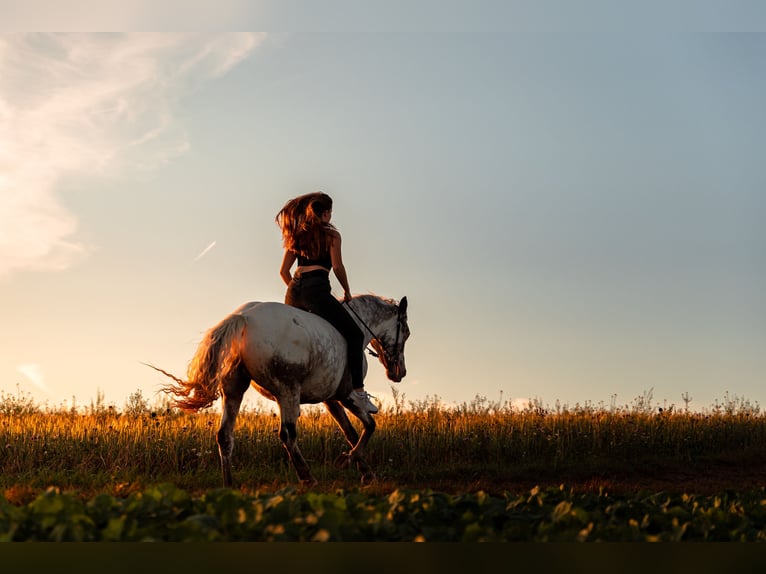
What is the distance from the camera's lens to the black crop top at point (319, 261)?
10727 millimetres

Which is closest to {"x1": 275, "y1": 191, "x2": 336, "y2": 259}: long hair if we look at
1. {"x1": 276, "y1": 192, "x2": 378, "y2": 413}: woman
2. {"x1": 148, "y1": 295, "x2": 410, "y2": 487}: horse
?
{"x1": 276, "y1": 192, "x2": 378, "y2": 413}: woman

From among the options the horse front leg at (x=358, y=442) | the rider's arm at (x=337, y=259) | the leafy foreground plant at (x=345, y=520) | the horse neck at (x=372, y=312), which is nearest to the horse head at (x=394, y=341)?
the horse neck at (x=372, y=312)

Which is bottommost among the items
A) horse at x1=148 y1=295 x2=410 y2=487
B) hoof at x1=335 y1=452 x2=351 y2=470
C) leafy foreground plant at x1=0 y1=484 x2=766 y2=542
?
leafy foreground plant at x1=0 y1=484 x2=766 y2=542

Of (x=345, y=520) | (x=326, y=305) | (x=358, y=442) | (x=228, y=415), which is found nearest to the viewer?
(x=345, y=520)

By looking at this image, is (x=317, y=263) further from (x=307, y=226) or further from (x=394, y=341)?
(x=394, y=341)

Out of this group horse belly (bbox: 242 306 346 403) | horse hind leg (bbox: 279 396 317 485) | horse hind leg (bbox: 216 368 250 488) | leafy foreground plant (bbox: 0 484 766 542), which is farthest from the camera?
horse hind leg (bbox: 279 396 317 485)

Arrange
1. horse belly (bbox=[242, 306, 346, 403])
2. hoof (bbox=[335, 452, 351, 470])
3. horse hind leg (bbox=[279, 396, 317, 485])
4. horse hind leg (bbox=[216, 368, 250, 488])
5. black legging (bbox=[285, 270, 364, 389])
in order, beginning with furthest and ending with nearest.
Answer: hoof (bbox=[335, 452, 351, 470])
black legging (bbox=[285, 270, 364, 389])
horse hind leg (bbox=[279, 396, 317, 485])
horse hind leg (bbox=[216, 368, 250, 488])
horse belly (bbox=[242, 306, 346, 403])

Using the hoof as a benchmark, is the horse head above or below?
above

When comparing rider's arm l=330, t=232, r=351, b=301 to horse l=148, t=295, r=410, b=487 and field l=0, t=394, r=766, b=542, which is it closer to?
horse l=148, t=295, r=410, b=487

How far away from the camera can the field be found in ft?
17.4

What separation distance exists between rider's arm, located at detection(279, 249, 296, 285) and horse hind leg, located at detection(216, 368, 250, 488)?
167 centimetres

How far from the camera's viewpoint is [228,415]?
995 centimetres

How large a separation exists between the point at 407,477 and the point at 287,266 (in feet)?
12.8

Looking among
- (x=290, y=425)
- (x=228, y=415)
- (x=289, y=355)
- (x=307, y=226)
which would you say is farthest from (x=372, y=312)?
(x=228, y=415)
